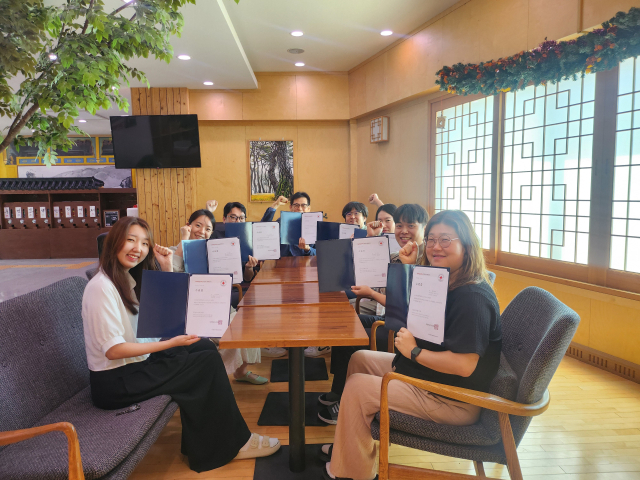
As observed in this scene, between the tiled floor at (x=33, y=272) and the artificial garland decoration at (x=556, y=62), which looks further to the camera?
the tiled floor at (x=33, y=272)

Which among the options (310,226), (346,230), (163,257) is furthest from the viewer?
(310,226)

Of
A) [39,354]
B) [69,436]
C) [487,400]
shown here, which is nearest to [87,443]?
[69,436]

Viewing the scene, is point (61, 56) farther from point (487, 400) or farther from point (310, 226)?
point (310, 226)

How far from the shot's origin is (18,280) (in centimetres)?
663

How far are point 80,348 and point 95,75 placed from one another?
4.77 feet

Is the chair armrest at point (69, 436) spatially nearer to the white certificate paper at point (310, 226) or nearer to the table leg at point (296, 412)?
the table leg at point (296, 412)

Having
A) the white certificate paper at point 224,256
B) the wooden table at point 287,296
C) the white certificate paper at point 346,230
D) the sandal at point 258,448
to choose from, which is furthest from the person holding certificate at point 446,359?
the white certificate paper at point 346,230

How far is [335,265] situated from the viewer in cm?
255

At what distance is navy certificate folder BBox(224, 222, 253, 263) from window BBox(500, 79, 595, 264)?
281 centimetres

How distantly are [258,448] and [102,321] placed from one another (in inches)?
42.2

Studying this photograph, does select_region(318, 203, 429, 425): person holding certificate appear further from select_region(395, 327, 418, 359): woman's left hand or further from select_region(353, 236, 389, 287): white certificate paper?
select_region(395, 327, 418, 359): woman's left hand

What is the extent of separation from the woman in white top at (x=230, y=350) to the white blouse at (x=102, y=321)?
91 centimetres

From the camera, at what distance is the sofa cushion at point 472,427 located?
1.57 m

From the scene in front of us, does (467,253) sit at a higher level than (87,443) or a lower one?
higher
